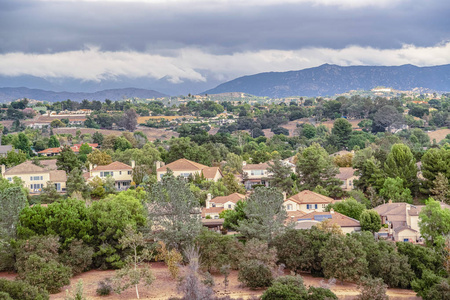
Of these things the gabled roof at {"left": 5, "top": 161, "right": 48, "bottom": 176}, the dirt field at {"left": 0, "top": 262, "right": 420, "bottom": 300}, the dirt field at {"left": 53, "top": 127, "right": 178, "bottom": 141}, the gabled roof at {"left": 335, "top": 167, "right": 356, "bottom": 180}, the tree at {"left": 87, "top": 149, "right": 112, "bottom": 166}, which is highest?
the dirt field at {"left": 53, "top": 127, "right": 178, "bottom": 141}

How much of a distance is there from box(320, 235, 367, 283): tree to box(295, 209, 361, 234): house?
680 centimetres

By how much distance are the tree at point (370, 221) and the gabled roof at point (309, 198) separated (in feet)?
21.4

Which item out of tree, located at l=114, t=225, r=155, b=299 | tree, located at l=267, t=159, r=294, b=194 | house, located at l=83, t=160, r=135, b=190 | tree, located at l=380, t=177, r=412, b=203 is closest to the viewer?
tree, located at l=114, t=225, r=155, b=299

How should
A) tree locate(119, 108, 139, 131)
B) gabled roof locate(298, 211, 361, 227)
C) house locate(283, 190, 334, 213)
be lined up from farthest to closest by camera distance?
tree locate(119, 108, 139, 131) → house locate(283, 190, 334, 213) → gabled roof locate(298, 211, 361, 227)

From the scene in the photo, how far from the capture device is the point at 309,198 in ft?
158

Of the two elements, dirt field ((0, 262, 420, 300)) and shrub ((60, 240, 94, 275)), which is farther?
shrub ((60, 240, 94, 275))

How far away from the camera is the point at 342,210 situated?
1764 inches

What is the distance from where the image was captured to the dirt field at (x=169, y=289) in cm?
3066

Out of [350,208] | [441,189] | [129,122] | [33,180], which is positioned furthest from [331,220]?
[129,122]

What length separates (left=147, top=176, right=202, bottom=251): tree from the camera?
3556 centimetres

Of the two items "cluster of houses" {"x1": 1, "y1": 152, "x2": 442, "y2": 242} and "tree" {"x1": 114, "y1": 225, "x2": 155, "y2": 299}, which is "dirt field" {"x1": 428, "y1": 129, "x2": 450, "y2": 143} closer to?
"cluster of houses" {"x1": 1, "y1": 152, "x2": 442, "y2": 242}

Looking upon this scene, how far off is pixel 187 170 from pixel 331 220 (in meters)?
22.1

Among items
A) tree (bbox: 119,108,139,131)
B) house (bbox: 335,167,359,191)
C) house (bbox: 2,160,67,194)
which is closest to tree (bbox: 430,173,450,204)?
house (bbox: 335,167,359,191)

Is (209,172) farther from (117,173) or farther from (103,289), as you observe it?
(103,289)
